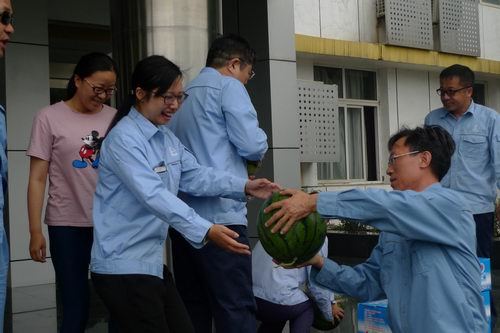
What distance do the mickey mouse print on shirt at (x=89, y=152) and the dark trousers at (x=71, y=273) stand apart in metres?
0.37

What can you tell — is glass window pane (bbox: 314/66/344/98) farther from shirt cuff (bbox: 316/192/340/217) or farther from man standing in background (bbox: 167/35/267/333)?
shirt cuff (bbox: 316/192/340/217)

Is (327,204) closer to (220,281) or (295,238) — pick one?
(295,238)

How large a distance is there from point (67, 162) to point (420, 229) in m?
2.08

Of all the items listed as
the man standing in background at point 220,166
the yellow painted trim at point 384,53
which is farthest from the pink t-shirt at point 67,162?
the yellow painted trim at point 384,53

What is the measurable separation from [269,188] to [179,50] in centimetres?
207

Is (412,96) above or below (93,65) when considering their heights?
above

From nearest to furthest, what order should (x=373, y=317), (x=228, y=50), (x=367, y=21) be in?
(x=373, y=317)
(x=228, y=50)
(x=367, y=21)

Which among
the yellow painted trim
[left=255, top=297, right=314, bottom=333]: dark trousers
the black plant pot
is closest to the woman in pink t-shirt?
[left=255, top=297, right=314, bottom=333]: dark trousers

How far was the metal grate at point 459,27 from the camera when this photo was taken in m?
14.3

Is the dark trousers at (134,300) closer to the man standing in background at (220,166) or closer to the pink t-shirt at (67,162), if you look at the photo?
the man standing in background at (220,166)

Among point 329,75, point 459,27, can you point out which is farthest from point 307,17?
point 459,27

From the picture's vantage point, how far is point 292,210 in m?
2.65

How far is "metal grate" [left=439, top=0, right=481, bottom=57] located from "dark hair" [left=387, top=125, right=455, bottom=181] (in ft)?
39.5

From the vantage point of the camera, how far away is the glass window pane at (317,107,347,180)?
13.2m
